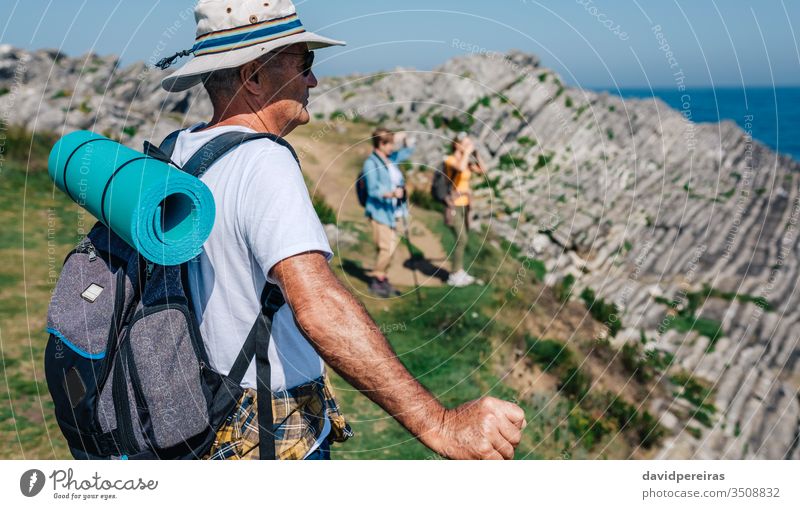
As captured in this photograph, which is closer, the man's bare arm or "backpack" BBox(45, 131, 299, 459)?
the man's bare arm

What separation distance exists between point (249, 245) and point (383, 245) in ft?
25.2

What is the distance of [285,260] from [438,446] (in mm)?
646

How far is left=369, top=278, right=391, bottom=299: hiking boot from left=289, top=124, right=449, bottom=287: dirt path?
2.34ft

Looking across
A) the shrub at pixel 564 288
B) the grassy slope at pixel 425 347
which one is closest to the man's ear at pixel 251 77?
the grassy slope at pixel 425 347

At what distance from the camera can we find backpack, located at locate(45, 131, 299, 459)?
222cm

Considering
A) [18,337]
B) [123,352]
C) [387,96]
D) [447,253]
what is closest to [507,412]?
[123,352]

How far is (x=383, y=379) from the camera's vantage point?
1946 mm

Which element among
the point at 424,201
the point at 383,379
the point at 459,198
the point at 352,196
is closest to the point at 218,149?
the point at 383,379

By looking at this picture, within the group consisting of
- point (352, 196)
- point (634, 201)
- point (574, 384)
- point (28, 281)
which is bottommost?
point (28, 281)
